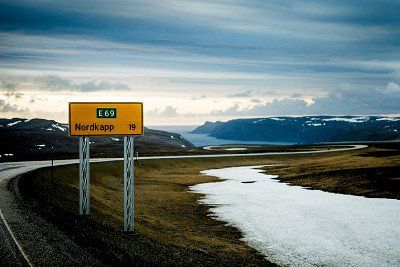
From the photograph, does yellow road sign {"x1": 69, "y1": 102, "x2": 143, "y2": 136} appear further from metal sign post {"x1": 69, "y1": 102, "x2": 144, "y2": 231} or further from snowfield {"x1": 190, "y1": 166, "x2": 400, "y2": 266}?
snowfield {"x1": 190, "y1": 166, "x2": 400, "y2": 266}

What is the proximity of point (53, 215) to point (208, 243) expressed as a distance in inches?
371

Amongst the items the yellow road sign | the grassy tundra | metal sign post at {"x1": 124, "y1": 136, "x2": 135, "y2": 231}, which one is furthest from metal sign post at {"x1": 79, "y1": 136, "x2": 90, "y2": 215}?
metal sign post at {"x1": 124, "y1": 136, "x2": 135, "y2": 231}

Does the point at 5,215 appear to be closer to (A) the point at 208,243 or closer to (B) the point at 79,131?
(B) the point at 79,131

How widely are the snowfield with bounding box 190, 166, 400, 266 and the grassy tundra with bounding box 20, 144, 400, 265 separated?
1808 millimetres

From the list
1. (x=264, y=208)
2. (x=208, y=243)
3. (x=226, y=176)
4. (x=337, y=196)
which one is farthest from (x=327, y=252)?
(x=226, y=176)

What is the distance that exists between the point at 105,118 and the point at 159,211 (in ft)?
50.1

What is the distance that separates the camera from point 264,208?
41.9 meters

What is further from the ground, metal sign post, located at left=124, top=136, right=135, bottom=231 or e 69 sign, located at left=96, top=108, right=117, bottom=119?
e 69 sign, located at left=96, top=108, right=117, bottom=119

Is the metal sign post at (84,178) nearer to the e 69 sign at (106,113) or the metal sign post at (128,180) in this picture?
the e 69 sign at (106,113)

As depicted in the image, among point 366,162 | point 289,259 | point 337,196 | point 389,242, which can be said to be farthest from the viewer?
point 366,162

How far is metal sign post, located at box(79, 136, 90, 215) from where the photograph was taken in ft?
93.7

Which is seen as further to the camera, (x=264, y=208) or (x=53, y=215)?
(x=264, y=208)

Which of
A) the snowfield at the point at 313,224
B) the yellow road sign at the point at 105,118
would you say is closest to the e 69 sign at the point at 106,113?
the yellow road sign at the point at 105,118

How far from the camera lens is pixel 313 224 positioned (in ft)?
113
